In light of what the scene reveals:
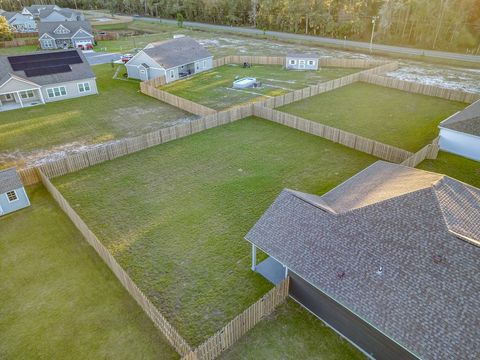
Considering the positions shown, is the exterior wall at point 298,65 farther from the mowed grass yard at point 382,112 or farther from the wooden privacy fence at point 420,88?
the mowed grass yard at point 382,112

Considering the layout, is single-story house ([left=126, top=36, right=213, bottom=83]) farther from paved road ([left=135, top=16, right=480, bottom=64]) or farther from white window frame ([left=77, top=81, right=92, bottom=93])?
paved road ([left=135, top=16, right=480, bottom=64])

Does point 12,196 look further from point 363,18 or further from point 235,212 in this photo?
point 363,18

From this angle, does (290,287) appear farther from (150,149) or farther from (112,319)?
(150,149)

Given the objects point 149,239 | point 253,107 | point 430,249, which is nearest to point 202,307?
point 149,239

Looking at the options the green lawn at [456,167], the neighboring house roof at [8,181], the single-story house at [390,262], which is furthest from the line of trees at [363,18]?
the neighboring house roof at [8,181]

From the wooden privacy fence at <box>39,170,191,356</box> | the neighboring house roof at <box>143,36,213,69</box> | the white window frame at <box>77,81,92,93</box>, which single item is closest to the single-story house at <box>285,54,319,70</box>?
the neighboring house roof at <box>143,36,213,69</box>

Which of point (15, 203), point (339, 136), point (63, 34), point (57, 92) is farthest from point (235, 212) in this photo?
point (63, 34)
